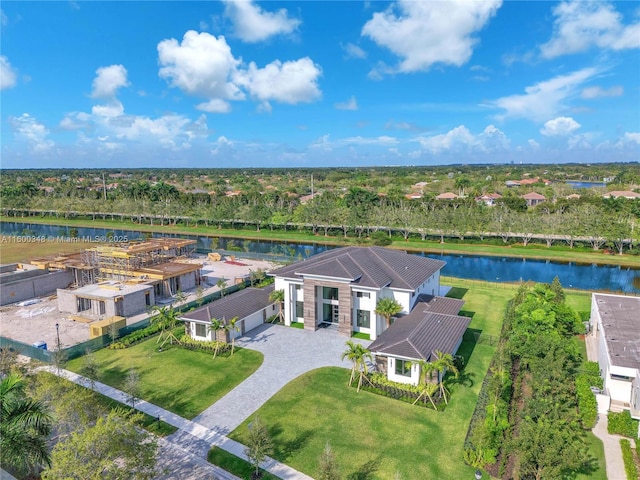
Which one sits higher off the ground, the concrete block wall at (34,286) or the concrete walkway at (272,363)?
the concrete block wall at (34,286)

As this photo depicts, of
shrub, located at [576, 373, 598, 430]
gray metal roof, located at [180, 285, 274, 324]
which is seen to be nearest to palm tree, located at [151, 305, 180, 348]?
gray metal roof, located at [180, 285, 274, 324]

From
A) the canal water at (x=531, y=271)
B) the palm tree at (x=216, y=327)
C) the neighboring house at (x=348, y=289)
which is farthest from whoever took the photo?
the canal water at (x=531, y=271)

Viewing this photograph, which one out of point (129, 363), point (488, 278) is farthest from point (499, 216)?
point (129, 363)

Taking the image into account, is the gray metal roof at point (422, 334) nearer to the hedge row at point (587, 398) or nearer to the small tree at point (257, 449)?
the hedge row at point (587, 398)

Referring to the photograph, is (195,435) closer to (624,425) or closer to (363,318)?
(363,318)

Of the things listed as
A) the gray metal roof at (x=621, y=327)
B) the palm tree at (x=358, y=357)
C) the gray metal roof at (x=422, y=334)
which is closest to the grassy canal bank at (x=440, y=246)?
the gray metal roof at (x=621, y=327)

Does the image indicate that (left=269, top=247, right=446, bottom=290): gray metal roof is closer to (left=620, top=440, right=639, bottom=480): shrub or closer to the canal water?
(left=620, top=440, right=639, bottom=480): shrub
